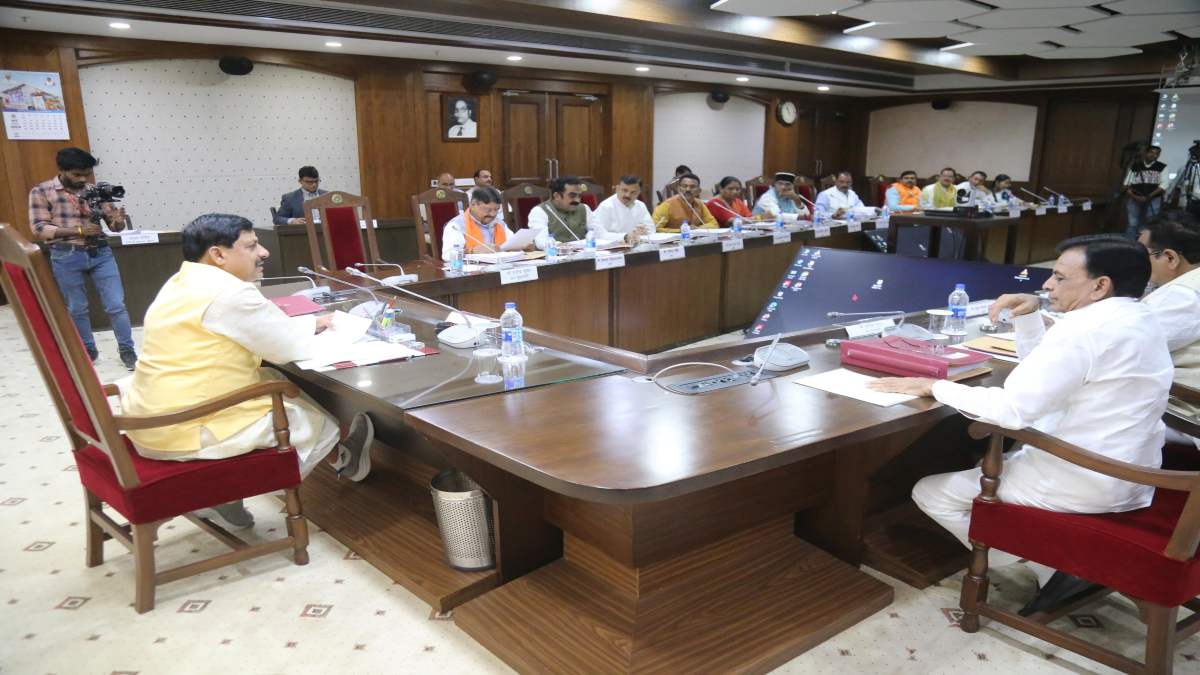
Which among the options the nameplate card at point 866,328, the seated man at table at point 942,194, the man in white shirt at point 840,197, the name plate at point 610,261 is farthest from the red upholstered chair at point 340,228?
the seated man at table at point 942,194

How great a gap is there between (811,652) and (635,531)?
55 centimetres

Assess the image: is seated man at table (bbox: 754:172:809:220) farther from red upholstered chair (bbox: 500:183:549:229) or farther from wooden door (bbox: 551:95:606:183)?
wooden door (bbox: 551:95:606:183)

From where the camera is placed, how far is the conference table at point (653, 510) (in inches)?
66.2

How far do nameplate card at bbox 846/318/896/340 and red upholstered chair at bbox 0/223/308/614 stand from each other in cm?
180

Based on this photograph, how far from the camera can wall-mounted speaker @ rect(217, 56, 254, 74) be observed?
6680 mm

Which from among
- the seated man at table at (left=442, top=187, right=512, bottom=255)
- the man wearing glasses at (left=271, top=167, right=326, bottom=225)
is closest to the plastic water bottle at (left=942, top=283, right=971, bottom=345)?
the seated man at table at (left=442, top=187, right=512, bottom=255)

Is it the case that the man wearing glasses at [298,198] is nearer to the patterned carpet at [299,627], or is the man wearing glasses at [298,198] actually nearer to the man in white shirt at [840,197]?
the patterned carpet at [299,627]

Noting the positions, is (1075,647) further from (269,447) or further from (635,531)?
(269,447)

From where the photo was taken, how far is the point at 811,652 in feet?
6.40

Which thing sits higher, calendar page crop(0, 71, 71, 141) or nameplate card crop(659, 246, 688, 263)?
calendar page crop(0, 71, 71, 141)

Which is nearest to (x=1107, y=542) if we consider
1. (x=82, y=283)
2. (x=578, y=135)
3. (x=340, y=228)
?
(x=340, y=228)

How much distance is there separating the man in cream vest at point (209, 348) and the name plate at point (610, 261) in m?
2.30

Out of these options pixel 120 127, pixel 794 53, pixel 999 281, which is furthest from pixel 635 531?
pixel 794 53

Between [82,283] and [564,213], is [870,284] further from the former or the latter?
[82,283]
